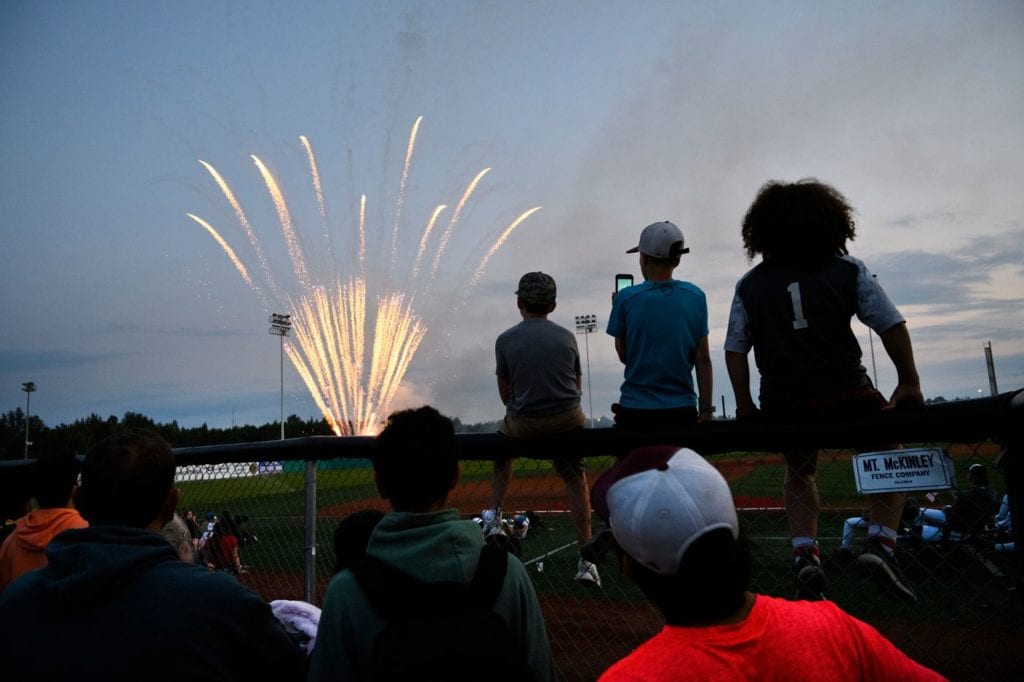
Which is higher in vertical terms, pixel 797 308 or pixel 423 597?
pixel 797 308

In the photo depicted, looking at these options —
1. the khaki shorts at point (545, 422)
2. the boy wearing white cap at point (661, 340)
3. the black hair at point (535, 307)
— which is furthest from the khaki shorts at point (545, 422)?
the black hair at point (535, 307)

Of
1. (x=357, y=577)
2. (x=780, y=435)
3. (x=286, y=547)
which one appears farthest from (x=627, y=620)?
(x=286, y=547)

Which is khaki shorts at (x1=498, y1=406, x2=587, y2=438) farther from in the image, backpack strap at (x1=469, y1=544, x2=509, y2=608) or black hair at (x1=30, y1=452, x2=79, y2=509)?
black hair at (x1=30, y1=452, x2=79, y2=509)

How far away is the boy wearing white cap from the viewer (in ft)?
12.9

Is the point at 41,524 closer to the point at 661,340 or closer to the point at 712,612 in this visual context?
the point at 661,340

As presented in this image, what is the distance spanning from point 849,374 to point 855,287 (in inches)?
16.4

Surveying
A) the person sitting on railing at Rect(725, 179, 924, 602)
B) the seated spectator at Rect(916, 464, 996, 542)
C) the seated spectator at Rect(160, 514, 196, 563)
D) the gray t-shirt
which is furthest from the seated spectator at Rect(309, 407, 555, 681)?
the seated spectator at Rect(160, 514, 196, 563)

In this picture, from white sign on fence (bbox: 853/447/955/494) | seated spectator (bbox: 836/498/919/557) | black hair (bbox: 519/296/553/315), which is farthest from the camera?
black hair (bbox: 519/296/553/315)

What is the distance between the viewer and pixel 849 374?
318cm

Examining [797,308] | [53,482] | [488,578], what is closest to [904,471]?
[797,308]

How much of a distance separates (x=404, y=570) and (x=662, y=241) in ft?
9.51

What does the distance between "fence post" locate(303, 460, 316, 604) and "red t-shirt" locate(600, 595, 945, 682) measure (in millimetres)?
2593

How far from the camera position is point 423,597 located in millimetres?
1800

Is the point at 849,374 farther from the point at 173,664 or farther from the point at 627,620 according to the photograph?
the point at 627,620
